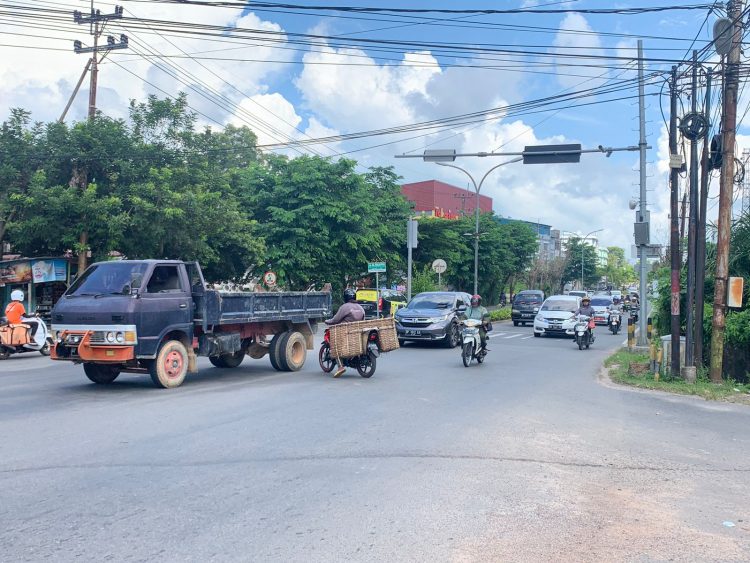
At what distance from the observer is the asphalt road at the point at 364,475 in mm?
4688

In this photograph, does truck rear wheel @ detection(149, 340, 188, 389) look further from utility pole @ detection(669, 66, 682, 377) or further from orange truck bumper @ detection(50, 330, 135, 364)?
utility pole @ detection(669, 66, 682, 377)

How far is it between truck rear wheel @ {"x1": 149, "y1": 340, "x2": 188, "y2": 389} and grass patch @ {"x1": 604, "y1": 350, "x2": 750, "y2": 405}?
29.1 ft

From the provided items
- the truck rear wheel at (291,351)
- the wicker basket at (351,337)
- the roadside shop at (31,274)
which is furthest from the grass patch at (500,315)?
the wicker basket at (351,337)

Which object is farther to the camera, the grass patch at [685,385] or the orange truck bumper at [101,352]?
the grass patch at [685,385]

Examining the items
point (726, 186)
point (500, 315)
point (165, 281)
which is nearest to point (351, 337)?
point (165, 281)

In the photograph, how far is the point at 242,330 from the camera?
44.2ft

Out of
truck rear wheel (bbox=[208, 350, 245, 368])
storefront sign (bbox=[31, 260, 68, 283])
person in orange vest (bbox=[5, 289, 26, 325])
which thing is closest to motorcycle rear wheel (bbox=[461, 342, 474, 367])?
truck rear wheel (bbox=[208, 350, 245, 368])

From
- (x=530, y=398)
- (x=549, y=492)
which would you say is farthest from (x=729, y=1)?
(x=549, y=492)

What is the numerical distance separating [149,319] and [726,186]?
36.5 ft

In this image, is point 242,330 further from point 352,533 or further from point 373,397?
point 352,533

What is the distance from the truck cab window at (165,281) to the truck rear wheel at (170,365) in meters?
0.91

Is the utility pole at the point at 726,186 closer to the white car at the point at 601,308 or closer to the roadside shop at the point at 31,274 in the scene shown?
the roadside shop at the point at 31,274

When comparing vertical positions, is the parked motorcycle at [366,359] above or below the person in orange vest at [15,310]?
below

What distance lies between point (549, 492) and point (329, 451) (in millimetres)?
2396
